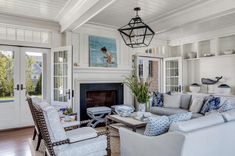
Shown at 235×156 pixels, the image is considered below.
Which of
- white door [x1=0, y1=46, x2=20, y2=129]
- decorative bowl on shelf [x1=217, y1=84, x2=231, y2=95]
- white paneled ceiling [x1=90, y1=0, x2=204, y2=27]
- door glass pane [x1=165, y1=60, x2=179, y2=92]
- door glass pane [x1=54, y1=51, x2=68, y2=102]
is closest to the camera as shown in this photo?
white paneled ceiling [x1=90, y1=0, x2=204, y2=27]

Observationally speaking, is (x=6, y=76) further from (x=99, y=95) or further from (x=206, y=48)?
(x=206, y=48)

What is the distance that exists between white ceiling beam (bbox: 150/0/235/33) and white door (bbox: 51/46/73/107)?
7.82 ft

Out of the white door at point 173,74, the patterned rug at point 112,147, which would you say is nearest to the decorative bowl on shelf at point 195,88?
the white door at point 173,74

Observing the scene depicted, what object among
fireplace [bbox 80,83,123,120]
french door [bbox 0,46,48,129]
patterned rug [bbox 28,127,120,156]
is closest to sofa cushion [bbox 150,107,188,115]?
fireplace [bbox 80,83,123,120]

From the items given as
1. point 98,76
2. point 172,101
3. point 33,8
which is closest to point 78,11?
point 33,8

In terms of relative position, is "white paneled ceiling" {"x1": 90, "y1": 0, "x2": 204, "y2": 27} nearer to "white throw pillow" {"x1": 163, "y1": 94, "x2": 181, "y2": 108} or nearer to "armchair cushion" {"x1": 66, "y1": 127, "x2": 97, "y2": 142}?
"white throw pillow" {"x1": 163, "y1": 94, "x2": 181, "y2": 108}

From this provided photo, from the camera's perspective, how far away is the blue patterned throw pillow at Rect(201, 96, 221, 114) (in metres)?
3.97

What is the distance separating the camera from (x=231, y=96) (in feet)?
16.7

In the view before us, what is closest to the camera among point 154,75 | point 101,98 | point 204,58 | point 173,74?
point 101,98

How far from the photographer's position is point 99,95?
18.0 ft

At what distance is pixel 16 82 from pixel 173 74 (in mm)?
5101

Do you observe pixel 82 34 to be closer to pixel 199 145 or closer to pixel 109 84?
pixel 109 84

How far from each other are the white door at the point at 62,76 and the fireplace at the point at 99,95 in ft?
1.37

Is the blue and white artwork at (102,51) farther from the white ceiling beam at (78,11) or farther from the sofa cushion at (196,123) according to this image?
the sofa cushion at (196,123)
